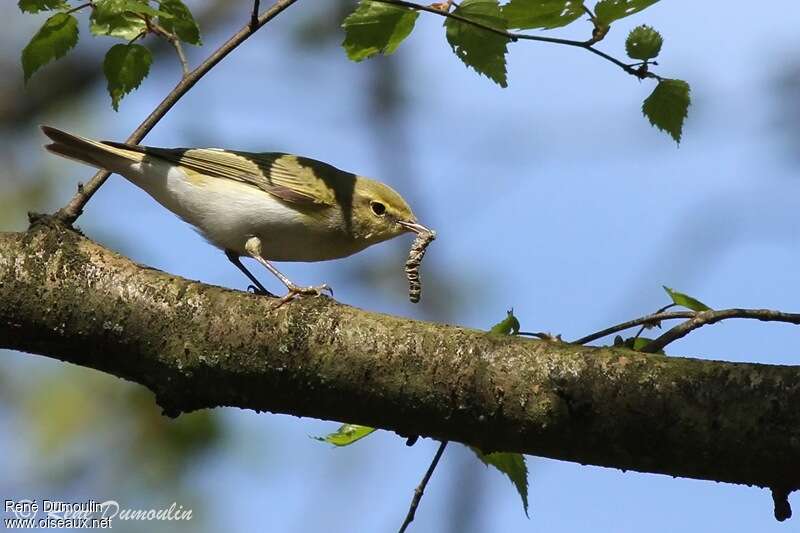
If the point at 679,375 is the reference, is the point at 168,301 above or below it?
below

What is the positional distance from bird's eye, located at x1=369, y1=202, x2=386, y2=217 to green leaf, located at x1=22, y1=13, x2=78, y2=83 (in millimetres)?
2518

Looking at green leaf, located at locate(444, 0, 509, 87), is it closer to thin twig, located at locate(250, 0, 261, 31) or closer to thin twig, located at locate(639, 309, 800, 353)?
thin twig, located at locate(250, 0, 261, 31)

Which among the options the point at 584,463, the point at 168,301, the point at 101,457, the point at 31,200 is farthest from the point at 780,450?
the point at 31,200

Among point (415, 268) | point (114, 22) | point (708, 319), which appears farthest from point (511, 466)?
point (114, 22)

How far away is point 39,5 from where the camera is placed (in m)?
3.23

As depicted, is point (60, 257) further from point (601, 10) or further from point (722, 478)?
point (722, 478)

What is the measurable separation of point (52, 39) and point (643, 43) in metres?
2.05

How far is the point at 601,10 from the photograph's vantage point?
2.87 metres

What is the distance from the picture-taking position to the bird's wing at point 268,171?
520cm

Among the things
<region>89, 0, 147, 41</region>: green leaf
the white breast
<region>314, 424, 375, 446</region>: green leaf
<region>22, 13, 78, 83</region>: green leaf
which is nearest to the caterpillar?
<region>314, 424, 375, 446</region>: green leaf

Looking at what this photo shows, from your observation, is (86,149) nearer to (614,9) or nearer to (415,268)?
(415,268)

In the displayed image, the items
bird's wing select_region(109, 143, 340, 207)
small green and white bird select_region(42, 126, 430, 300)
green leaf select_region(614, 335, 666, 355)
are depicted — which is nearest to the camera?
green leaf select_region(614, 335, 666, 355)

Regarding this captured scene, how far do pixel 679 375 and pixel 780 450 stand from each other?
31 cm

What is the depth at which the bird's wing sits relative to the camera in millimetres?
5195
